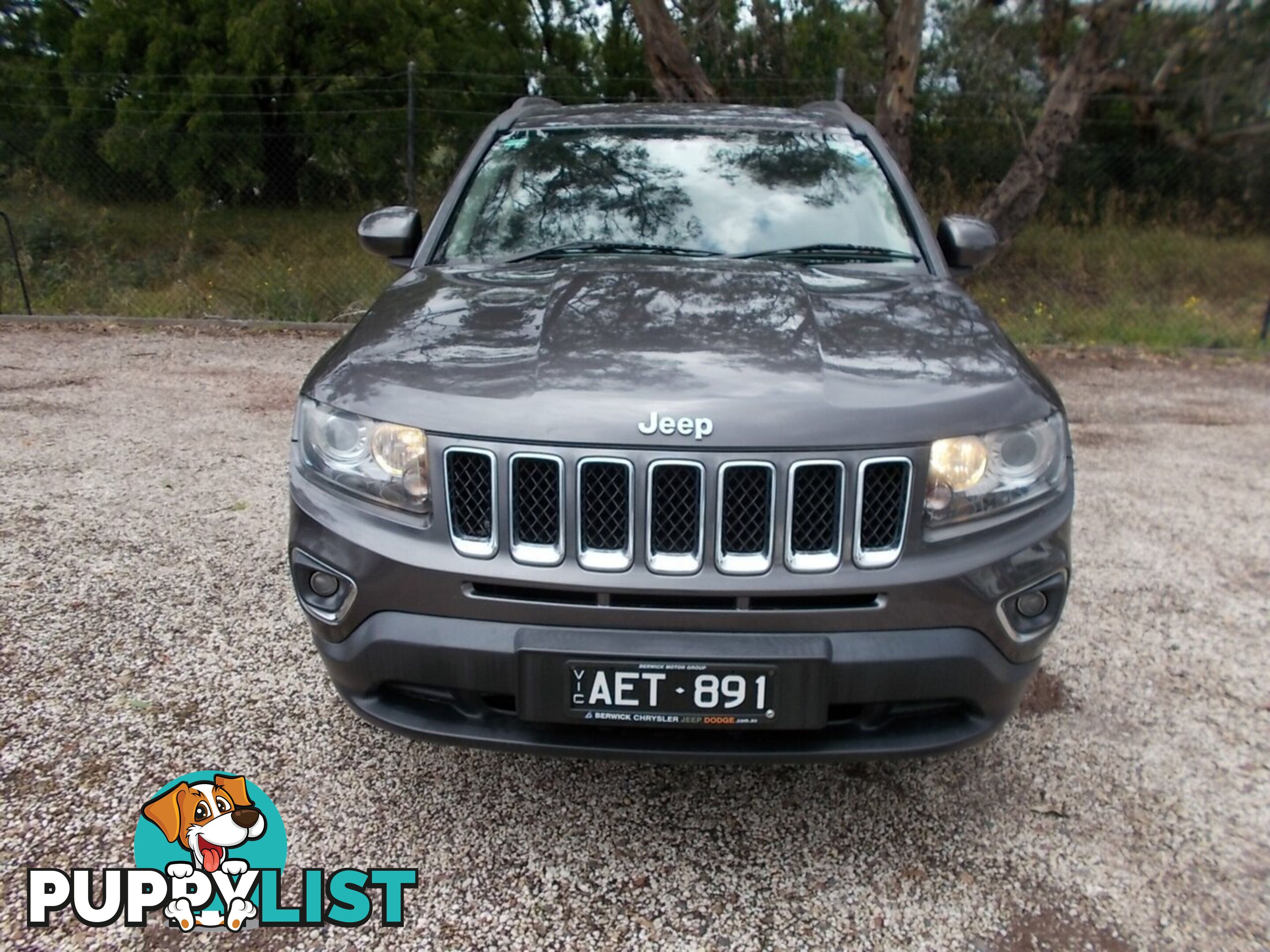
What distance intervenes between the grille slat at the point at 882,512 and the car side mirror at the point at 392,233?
208cm

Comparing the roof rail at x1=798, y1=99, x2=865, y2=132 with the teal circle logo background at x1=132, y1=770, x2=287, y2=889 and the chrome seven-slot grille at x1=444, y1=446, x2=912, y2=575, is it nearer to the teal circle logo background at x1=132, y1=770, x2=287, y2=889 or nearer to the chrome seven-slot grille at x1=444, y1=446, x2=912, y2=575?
the chrome seven-slot grille at x1=444, y1=446, x2=912, y2=575

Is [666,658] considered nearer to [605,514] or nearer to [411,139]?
[605,514]

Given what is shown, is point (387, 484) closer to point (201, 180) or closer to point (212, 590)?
point (212, 590)

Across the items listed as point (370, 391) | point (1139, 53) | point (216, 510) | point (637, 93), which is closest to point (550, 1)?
point (637, 93)

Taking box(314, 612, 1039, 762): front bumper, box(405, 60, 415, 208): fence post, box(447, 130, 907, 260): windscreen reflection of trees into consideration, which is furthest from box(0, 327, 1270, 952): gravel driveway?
box(405, 60, 415, 208): fence post

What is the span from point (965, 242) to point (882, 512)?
1.70 meters

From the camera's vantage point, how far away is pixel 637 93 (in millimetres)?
15586

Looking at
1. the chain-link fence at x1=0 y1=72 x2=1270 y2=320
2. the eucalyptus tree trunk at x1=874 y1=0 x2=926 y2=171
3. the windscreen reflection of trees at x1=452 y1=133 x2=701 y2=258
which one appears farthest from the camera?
the chain-link fence at x1=0 y1=72 x2=1270 y2=320

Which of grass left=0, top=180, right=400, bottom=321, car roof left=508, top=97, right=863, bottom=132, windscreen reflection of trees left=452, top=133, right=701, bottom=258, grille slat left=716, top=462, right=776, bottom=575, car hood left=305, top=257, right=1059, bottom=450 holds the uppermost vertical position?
car roof left=508, top=97, right=863, bottom=132

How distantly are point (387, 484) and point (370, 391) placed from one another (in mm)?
209

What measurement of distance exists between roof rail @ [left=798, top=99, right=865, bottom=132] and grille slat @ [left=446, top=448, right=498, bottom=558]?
2.42m

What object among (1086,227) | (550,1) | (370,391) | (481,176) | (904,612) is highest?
(550,1)

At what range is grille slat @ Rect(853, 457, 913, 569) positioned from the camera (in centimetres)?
197

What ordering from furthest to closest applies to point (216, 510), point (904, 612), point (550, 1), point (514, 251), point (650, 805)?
point (550, 1)
point (216, 510)
point (514, 251)
point (650, 805)
point (904, 612)
